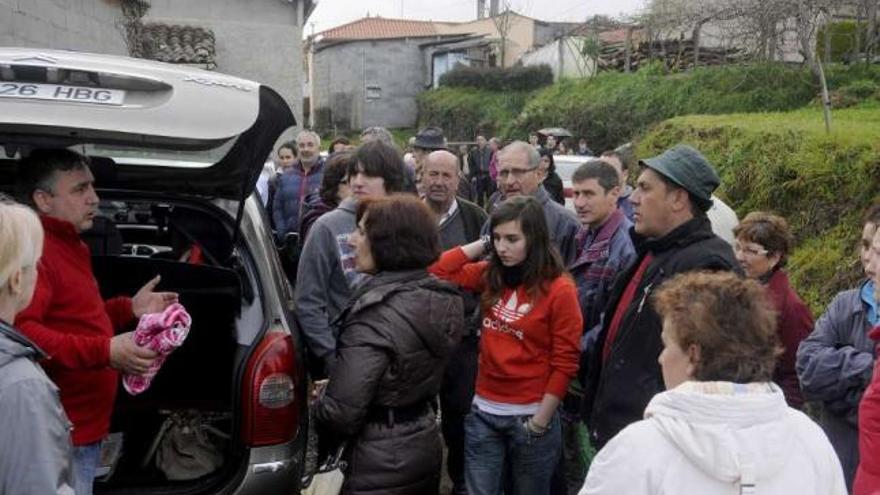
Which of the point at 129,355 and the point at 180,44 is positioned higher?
the point at 180,44

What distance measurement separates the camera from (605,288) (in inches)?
150

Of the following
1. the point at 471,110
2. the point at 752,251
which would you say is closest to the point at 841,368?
the point at 752,251

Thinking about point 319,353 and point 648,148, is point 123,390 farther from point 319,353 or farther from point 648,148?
point 648,148

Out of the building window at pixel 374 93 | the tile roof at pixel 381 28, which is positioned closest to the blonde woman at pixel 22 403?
the building window at pixel 374 93

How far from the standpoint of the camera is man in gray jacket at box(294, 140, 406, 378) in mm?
3500

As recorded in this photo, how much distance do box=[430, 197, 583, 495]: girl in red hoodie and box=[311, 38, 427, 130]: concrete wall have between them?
38549 mm

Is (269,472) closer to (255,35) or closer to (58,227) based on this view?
(58,227)

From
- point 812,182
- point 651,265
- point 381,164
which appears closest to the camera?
point 651,265

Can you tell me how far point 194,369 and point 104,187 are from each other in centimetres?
94

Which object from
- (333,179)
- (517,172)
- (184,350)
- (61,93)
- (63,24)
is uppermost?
(63,24)

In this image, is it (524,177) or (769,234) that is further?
(524,177)

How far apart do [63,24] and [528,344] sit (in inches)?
325

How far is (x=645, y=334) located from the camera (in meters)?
2.66

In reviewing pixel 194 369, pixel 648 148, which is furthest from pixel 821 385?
pixel 648 148
